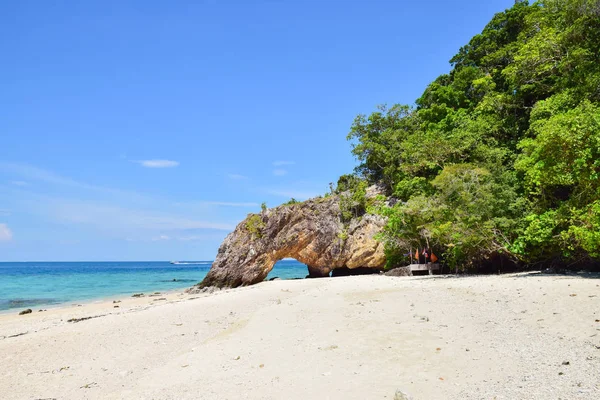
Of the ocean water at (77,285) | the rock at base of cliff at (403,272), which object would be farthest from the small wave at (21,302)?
the rock at base of cliff at (403,272)

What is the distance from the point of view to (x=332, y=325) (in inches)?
300

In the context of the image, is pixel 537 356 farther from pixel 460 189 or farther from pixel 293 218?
pixel 293 218

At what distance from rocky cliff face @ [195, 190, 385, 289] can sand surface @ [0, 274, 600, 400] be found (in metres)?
16.9

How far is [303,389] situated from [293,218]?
24048 millimetres

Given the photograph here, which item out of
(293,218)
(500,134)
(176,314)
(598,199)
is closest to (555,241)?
(598,199)

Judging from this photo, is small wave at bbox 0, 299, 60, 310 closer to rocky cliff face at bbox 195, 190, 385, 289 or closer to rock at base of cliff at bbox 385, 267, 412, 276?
rocky cliff face at bbox 195, 190, 385, 289

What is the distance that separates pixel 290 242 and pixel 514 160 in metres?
15.7

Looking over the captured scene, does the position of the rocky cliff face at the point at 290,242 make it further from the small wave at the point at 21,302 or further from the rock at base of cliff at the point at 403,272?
the small wave at the point at 21,302

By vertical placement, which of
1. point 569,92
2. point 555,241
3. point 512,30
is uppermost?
point 512,30

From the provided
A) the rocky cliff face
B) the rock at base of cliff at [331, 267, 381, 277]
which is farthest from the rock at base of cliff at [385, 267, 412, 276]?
the rock at base of cliff at [331, 267, 381, 277]

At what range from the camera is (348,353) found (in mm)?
5625

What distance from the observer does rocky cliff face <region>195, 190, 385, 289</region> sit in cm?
2698

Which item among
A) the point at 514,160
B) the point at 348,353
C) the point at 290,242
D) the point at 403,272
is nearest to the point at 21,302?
the point at 290,242

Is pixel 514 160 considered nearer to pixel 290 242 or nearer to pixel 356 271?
pixel 356 271
